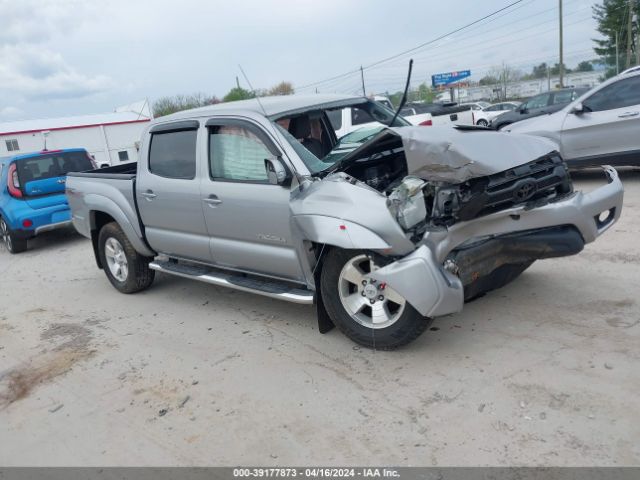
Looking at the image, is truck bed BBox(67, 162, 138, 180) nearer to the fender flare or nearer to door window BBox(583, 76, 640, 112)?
the fender flare

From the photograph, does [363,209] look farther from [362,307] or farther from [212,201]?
[212,201]

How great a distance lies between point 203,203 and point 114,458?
2.35 metres

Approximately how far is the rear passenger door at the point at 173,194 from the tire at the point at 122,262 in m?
0.51

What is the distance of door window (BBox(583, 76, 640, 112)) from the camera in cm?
840

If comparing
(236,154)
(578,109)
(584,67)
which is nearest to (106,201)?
(236,154)

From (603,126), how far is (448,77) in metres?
53.4

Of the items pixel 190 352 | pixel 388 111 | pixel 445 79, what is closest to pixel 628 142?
pixel 388 111

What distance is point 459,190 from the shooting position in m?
3.82

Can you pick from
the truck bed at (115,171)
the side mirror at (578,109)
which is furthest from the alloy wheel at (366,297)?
the side mirror at (578,109)

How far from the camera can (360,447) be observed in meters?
3.06

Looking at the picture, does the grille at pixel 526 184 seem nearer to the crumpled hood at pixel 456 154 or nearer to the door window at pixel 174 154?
the crumpled hood at pixel 456 154

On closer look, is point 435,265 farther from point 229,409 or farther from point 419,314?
point 229,409

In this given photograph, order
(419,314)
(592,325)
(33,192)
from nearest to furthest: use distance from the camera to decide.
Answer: (419,314), (592,325), (33,192)

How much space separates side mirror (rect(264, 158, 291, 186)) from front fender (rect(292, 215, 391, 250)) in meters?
0.32
